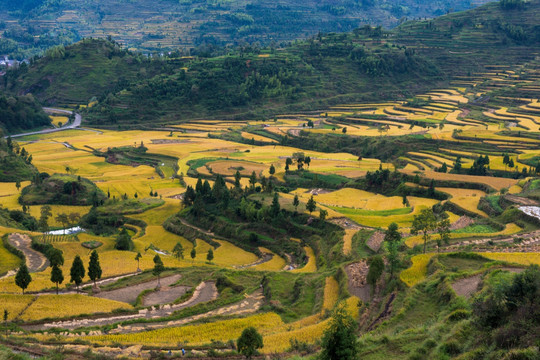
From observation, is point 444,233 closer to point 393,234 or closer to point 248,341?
point 393,234

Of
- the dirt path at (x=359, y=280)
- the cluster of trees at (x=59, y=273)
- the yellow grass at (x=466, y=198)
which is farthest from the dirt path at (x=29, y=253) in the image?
the yellow grass at (x=466, y=198)

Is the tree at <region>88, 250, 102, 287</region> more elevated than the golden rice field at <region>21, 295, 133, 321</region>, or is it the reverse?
the tree at <region>88, 250, 102, 287</region>

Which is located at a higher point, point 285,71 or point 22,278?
point 285,71

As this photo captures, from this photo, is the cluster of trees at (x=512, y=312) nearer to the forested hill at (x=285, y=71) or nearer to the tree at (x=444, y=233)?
the tree at (x=444, y=233)

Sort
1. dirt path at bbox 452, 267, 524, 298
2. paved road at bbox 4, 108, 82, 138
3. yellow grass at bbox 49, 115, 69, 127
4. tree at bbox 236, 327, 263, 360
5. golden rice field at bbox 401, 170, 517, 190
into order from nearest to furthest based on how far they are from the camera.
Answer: tree at bbox 236, 327, 263, 360
dirt path at bbox 452, 267, 524, 298
golden rice field at bbox 401, 170, 517, 190
paved road at bbox 4, 108, 82, 138
yellow grass at bbox 49, 115, 69, 127

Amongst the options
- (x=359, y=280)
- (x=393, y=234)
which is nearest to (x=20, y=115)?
(x=393, y=234)

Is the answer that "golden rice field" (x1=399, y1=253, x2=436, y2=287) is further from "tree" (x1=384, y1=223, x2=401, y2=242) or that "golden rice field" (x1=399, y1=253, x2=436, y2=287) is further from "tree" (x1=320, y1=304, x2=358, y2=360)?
"tree" (x1=320, y1=304, x2=358, y2=360)

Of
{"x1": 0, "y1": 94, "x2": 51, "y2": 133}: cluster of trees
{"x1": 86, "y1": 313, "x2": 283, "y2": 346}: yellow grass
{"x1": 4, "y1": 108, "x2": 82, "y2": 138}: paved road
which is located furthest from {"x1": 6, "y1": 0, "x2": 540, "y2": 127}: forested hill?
{"x1": 86, "y1": 313, "x2": 283, "y2": 346}: yellow grass

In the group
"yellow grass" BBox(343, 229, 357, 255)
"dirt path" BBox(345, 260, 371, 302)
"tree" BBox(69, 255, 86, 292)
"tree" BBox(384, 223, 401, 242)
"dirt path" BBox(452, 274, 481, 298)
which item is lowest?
"yellow grass" BBox(343, 229, 357, 255)
